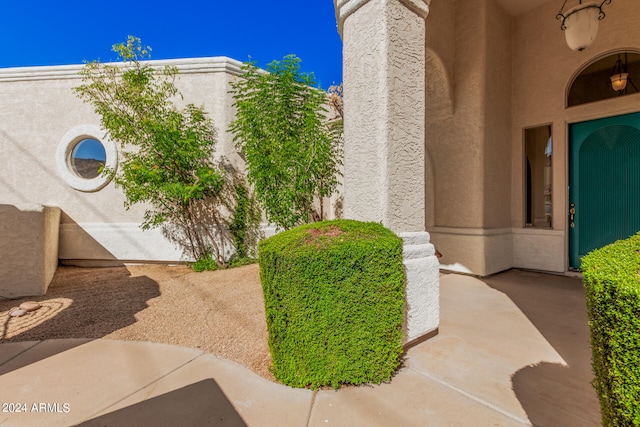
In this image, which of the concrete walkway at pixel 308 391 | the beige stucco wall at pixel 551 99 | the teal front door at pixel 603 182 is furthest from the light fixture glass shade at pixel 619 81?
the concrete walkway at pixel 308 391

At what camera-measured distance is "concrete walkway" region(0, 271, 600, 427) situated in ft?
5.86

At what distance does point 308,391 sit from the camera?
6.65ft

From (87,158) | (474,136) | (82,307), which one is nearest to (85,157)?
(87,158)

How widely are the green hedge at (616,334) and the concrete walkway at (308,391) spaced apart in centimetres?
85

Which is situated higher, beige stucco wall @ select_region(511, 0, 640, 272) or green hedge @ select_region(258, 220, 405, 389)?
beige stucco wall @ select_region(511, 0, 640, 272)

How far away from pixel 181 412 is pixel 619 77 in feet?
23.9

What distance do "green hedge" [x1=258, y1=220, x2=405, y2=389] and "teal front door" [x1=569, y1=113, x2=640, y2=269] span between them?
15.7 feet

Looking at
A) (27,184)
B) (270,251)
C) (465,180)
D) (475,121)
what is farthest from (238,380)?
(27,184)

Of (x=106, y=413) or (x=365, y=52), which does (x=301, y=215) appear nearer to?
(x=365, y=52)

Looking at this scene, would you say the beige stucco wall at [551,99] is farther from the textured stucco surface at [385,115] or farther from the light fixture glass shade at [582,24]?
the textured stucco surface at [385,115]

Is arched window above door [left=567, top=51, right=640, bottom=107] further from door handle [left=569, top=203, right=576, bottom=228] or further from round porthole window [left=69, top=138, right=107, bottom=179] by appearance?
round porthole window [left=69, top=138, right=107, bottom=179]

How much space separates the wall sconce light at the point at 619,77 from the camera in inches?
172

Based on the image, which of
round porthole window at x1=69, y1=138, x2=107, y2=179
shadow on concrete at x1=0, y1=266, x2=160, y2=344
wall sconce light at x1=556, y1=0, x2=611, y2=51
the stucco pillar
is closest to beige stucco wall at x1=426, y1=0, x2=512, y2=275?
wall sconce light at x1=556, y1=0, x2=611, y2=51

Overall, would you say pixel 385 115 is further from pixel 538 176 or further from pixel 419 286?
pixel 538 176
